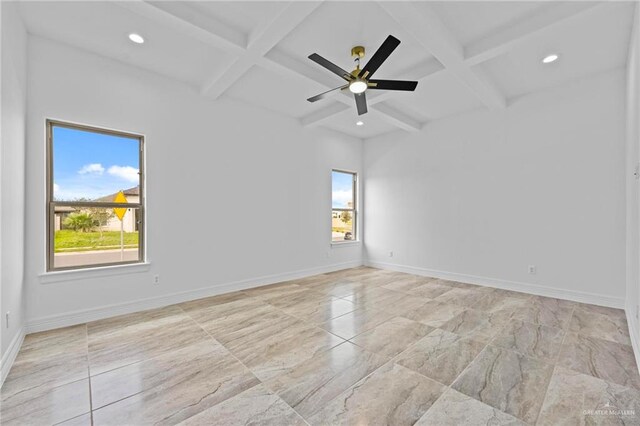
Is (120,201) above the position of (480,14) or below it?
below

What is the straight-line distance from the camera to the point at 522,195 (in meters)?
4.59

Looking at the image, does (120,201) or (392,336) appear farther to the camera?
(120,201)

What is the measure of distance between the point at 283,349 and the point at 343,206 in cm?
437

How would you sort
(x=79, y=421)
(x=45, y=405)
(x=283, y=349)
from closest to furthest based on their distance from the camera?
(x=79, y=421), (x=45, y=405), (x=283, y=349)

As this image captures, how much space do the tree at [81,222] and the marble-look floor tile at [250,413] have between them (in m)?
2.84

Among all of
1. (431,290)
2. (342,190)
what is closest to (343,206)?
(342,190)

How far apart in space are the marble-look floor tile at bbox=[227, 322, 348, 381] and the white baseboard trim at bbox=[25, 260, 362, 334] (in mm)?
1784

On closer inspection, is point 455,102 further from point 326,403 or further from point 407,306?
point 326,403

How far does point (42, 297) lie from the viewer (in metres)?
3.07

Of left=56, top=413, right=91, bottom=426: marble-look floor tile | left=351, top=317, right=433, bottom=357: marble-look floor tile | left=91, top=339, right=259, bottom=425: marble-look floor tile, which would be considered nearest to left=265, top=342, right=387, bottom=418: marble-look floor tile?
left=351, top=317, right=433, bottom=357: marble-look floor tile

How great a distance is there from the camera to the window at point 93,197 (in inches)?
128

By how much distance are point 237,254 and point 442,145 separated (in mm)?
4366

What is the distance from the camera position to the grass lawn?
329 centimetres

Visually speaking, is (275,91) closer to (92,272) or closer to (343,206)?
(343,206)
